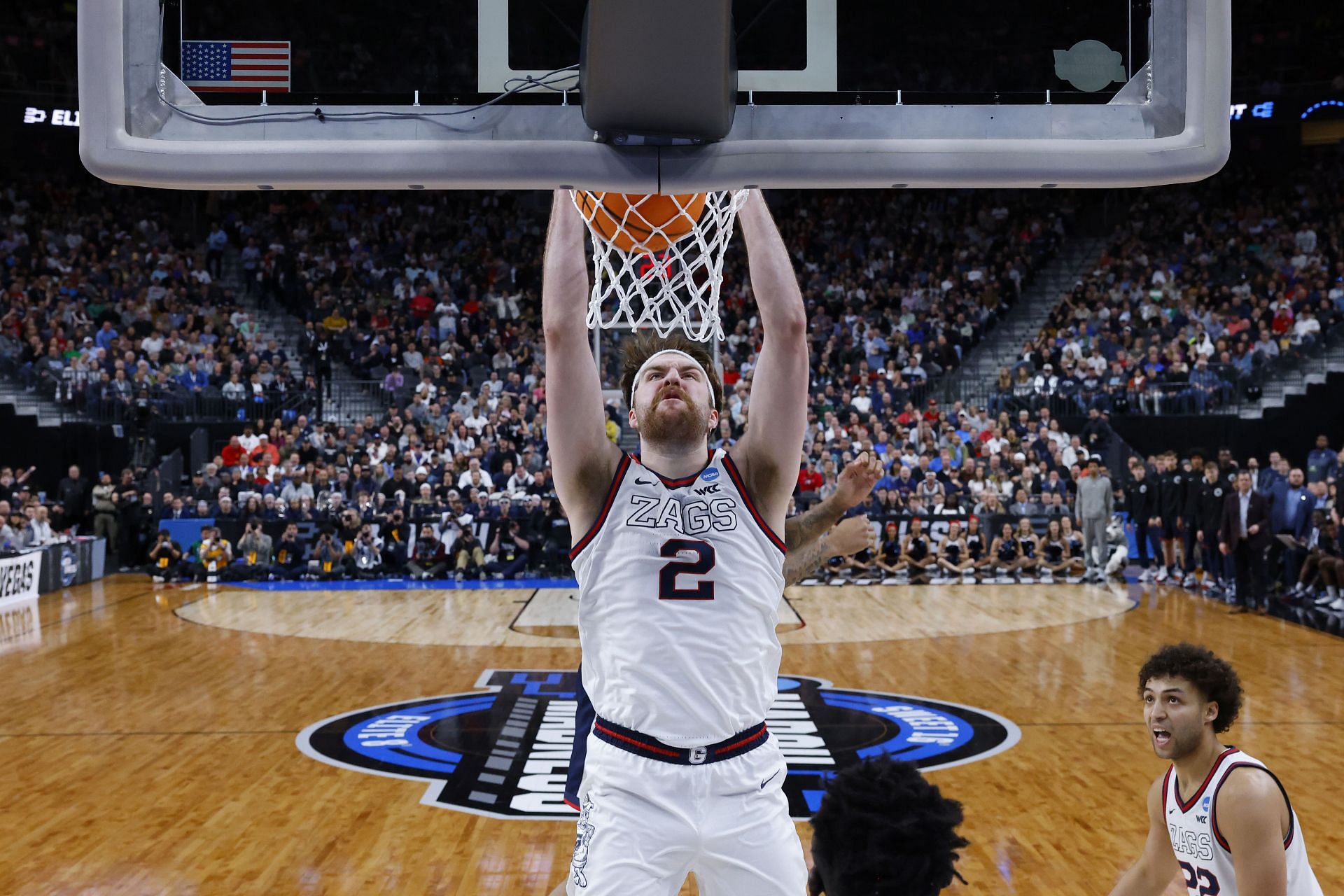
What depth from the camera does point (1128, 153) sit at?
9.98ft

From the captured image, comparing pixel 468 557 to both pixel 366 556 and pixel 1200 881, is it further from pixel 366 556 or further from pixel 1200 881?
pixel 1200 881

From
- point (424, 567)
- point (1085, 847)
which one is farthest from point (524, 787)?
point (424, 567)

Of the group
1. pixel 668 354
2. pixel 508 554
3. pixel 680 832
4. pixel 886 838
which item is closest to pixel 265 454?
pixel 508 554

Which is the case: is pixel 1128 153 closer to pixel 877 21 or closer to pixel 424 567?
pixel 877 21

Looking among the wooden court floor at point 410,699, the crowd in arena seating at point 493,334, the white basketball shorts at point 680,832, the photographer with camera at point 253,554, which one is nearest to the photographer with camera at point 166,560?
the crowd in arena seating at point 493,334

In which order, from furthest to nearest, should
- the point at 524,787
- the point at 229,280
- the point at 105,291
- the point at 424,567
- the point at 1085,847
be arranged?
the point at 229,280, the point at 105,291, the point at 424,567, the point at 524,787, the point at 1085,847

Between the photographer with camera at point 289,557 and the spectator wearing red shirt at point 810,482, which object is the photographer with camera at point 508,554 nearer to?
the photographer with camera at point 289,557

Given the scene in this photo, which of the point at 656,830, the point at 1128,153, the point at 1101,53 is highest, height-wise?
the point at 1101,53

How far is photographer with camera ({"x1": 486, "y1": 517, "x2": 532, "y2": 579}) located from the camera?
55.1 feet

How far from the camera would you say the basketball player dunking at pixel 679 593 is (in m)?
2.91

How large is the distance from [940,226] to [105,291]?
1642 cm

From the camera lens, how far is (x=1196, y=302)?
2214 centimetres

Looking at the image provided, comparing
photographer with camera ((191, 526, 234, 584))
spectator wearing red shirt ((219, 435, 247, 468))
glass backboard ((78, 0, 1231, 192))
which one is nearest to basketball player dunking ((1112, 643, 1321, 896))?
glass backboard ((78, 0, 1231, 192))

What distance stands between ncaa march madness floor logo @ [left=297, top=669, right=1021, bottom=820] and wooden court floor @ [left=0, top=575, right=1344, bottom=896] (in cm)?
19
